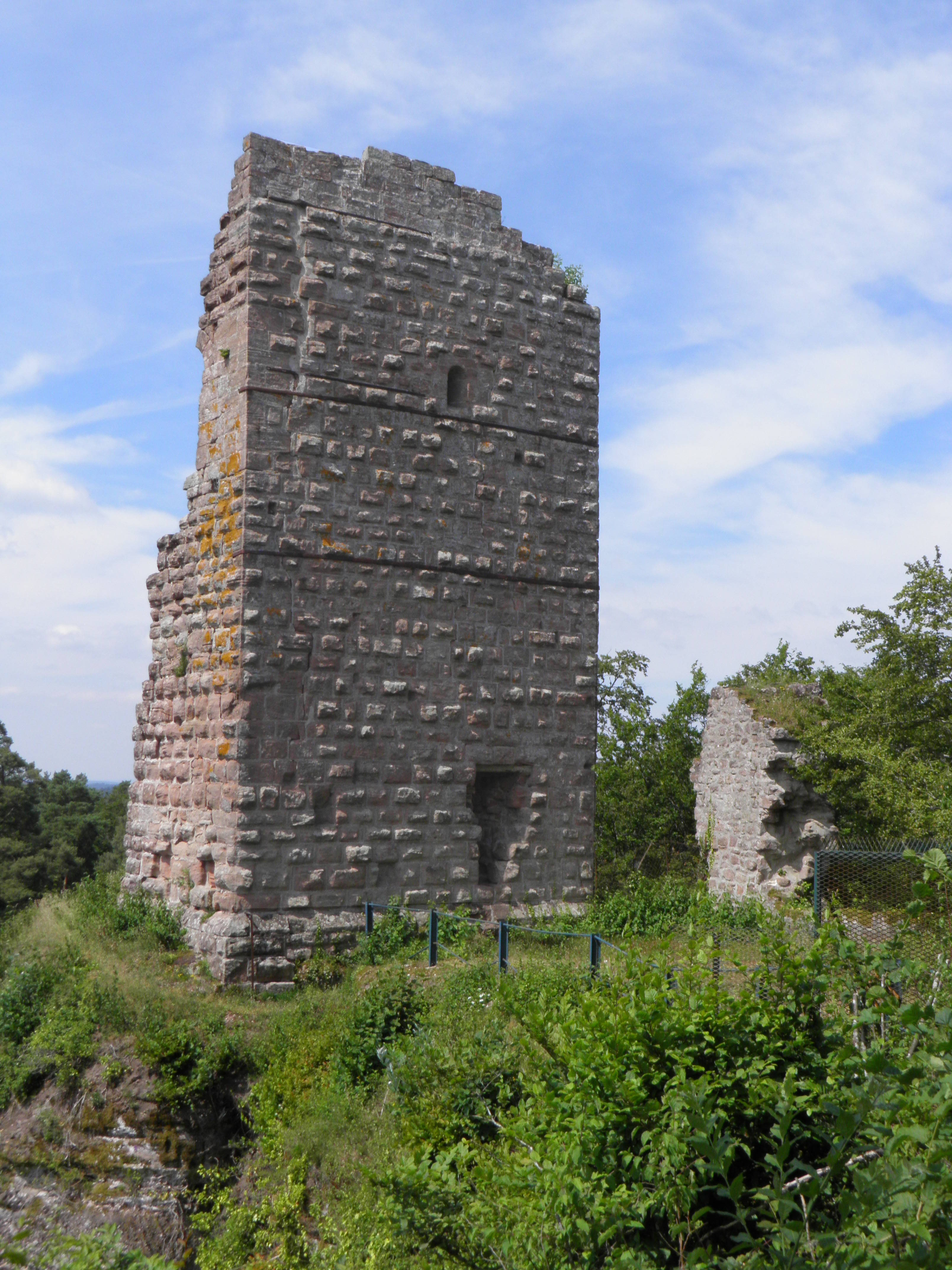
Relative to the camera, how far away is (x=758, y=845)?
1363 centimetres

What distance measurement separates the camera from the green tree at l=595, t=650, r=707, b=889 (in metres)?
19.4

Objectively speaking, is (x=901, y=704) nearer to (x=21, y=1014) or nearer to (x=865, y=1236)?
(x=21, y=1014)

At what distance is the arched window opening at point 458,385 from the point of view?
10703mm

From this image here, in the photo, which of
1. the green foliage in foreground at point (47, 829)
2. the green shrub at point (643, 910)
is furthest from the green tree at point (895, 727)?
the green foliage in foreground at point (47, 829)

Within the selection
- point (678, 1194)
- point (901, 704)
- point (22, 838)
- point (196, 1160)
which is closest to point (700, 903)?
point (901, 704)

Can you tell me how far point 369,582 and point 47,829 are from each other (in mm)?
32012

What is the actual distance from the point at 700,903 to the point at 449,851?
3.32 metres

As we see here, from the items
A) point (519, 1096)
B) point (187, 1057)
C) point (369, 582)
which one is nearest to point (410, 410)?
point (369, 582)

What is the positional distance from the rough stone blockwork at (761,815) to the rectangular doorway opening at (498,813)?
4222 millimetres

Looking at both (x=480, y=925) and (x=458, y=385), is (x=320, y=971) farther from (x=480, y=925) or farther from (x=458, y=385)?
(x=458, y=385)

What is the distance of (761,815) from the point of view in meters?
13.7

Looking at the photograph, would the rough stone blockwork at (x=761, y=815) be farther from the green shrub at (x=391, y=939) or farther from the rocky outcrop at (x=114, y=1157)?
the rocky outcrop at (x=114, y=1157)

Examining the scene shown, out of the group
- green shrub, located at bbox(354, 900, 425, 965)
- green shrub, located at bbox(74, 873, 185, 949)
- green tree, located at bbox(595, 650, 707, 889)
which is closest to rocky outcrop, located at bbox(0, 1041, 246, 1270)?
green shrub, located at bbox(74, 873, 185, 949)

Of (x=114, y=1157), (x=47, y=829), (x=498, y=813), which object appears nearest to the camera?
(x=114, y=1157)
